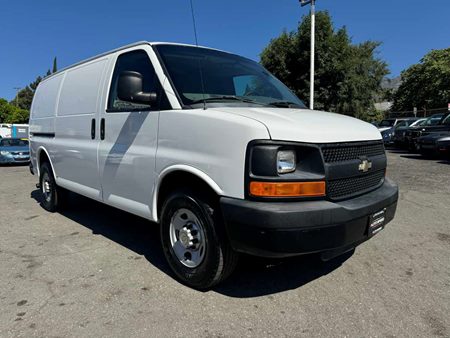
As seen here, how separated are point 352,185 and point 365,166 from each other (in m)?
0.26

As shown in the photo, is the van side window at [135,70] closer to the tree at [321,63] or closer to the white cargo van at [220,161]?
the white cargo van at [220,161]

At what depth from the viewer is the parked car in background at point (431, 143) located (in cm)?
1310

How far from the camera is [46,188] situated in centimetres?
616

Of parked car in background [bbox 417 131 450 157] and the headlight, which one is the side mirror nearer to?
the headlight

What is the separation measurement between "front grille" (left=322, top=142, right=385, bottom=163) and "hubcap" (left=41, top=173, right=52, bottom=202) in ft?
15.8

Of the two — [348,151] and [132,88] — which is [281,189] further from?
[132,88]

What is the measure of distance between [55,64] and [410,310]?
79.2 m

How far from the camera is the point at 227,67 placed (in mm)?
3912

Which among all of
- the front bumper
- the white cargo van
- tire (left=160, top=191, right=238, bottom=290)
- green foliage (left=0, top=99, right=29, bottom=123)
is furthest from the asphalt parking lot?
green foliage (left=0, top=99, right=29, bottom=123)

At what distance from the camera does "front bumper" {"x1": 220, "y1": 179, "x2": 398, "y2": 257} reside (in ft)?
8.14

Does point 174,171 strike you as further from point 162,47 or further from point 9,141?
point 9,141

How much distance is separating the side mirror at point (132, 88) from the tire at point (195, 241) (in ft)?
2.94

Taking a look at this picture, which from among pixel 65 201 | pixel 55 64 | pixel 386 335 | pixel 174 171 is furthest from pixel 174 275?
pixel 55 64

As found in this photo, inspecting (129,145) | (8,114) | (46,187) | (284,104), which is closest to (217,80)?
(284,104)
